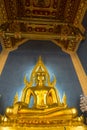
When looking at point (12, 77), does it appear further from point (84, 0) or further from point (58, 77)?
point (84, 0)

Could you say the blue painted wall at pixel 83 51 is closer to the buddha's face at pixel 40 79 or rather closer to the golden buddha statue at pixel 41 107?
the golden buddha statue at pixel 41 107

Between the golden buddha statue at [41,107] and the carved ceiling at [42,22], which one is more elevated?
the carved ceiling at [42,22]

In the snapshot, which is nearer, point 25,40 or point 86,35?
point 86,35

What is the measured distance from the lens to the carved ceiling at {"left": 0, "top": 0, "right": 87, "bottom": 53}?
17.4 feet

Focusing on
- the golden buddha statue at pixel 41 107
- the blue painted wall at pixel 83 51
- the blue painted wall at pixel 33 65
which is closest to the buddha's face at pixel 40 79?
the golden buddha statue at pixel 41 107

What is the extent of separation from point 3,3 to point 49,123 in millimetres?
2494

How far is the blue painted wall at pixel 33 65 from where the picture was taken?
526cm

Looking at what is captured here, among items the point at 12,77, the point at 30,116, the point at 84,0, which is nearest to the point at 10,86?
the point at 12,77

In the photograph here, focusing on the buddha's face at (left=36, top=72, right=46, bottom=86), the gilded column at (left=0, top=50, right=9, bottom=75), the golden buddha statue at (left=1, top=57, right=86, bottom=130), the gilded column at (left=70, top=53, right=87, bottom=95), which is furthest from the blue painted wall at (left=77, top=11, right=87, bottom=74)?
the gilded column at (left=0, top=50, right=9, bottom=75)

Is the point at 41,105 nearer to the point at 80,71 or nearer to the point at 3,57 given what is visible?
the point at 80,71

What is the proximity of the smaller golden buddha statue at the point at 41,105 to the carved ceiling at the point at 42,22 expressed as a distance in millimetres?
714

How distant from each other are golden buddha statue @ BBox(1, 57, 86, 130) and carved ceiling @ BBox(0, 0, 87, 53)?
85cm

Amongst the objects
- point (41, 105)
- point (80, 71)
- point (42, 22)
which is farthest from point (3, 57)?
point (80, 71)

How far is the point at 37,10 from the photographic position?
18.1 ft
